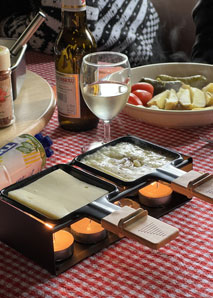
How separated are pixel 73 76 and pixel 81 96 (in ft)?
0.17

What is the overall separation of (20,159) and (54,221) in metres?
0.24

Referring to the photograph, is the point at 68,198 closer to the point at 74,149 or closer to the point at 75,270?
the point at 75,270

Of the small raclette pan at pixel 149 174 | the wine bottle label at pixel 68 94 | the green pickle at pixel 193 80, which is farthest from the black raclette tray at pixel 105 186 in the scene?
the green pickle at pixel 193 80

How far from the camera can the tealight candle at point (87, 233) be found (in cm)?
86

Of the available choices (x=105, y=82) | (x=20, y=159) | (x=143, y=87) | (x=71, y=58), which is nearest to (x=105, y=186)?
(x=20, y=159)

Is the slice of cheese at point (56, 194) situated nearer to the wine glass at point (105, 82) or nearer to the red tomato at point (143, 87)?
the wine glass at point (105, 82)

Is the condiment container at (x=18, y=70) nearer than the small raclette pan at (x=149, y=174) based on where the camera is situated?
No

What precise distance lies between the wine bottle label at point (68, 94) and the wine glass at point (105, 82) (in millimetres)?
81

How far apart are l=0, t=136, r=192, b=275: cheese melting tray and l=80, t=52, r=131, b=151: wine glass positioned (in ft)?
0.68

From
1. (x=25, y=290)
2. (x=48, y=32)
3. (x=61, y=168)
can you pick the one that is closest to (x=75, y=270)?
(x=25, y=290)

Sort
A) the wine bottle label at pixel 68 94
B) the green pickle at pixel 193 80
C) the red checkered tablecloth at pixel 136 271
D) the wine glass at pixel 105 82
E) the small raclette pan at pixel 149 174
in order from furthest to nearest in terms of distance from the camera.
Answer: the green pickle at pixel 193 80 → the wine bottle label at pixel 68 94 → the wine glass at pixel 105 82 → the small raclette pan at pixel 149 174 → the red checkered tablecloth at pixel 136 271

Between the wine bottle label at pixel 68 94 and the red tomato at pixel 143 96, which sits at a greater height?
the wine bottle label at pixel 68 94

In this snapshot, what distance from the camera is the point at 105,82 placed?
1138mm

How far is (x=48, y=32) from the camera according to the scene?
6.88 feet
